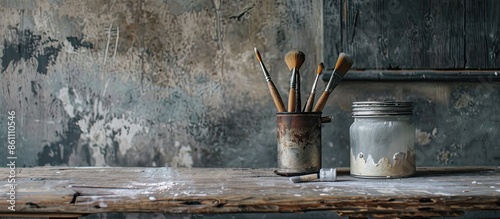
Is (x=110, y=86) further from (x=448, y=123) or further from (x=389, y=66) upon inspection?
(x=448, y=123)

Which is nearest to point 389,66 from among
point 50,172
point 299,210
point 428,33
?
point 428,33

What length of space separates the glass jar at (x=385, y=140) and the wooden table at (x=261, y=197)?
50 mm

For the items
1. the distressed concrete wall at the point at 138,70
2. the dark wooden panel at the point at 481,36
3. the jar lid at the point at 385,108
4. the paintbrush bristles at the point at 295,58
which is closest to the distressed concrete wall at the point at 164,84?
the distressed concrete wall at the point at 138,70

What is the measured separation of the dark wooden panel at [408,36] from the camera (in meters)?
1.95

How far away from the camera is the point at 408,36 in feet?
6.38

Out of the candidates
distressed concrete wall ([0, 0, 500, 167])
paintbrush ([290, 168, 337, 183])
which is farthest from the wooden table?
distressed concrete wall ([0, 0, 500, 167])

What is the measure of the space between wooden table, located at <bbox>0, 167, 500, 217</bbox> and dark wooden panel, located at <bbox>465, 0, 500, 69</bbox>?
28.5 inches

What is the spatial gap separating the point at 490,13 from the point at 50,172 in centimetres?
182

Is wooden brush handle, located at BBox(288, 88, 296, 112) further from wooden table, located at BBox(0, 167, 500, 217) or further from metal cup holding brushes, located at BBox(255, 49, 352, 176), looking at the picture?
wooden table, located at BBox(0, 167, 500, 217)

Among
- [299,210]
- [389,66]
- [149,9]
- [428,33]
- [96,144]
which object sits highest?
[149,9]

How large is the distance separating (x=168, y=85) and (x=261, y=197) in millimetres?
949

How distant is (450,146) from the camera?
1996 millimetres

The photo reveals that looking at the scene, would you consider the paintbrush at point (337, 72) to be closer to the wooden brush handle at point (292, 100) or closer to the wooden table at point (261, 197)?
the wooden brush handle at point (292, 100)

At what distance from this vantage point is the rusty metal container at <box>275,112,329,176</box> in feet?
4.81
